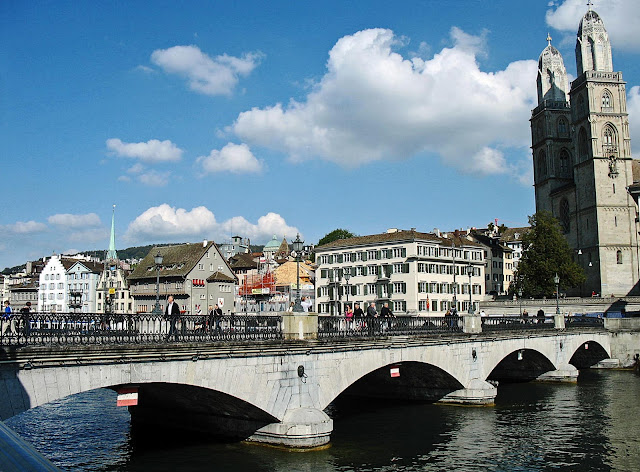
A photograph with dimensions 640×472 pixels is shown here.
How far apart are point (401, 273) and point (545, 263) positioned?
19.6m

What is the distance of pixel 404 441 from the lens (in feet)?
81.1

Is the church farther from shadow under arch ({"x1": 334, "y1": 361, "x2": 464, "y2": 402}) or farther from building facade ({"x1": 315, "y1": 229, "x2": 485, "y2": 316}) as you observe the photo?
shadow under arch ({"x1": 334, "y1": 361, "x2": 464, "y2": 402})

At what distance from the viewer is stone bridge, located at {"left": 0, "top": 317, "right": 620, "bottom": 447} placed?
15.9 m

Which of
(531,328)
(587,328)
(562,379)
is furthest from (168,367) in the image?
(587,328)

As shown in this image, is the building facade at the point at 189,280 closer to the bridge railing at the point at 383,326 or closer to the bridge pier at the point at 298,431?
the bridge railing at the point at 383,326

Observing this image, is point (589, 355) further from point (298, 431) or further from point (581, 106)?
point (581, 106)

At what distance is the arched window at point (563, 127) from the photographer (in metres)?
110

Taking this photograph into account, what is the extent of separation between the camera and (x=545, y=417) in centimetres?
3006

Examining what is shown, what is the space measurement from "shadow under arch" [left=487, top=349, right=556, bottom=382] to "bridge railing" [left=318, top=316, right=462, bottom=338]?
1151cm

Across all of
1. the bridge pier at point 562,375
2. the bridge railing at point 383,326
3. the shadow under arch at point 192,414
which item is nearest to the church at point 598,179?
the bridge pier at point 562,375

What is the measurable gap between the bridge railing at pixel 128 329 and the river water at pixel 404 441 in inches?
164

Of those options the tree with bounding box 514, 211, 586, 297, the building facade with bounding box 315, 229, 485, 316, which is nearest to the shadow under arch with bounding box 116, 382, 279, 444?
the building facade with bounding box 315, 229, 485, 316

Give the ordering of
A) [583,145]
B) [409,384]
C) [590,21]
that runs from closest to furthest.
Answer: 1. [409,384]
2. [583,145]
3. [590,21]

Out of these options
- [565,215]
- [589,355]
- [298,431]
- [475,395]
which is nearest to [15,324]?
[298,431]
